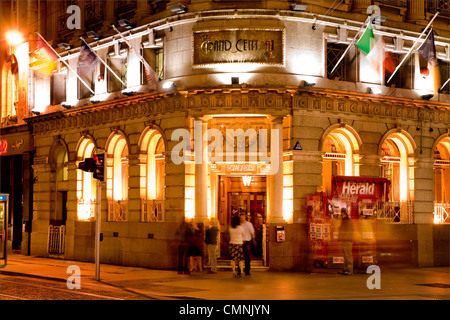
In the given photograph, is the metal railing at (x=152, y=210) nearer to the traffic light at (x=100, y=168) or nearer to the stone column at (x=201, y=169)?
the stone column at (x=201, y=169)

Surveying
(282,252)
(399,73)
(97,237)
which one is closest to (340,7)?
(399,73)

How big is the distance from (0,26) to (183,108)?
17.3 meters

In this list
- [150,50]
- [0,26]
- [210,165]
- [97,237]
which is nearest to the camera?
[97,237]

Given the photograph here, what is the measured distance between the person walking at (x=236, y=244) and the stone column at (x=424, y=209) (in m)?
8.64

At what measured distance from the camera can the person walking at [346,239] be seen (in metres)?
23.2

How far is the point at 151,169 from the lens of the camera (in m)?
27.5

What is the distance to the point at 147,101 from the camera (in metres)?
26.8

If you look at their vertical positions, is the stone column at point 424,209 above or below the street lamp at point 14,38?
below

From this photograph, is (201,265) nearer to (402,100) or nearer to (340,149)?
(340,149)

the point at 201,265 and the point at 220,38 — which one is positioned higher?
the point at 220,38

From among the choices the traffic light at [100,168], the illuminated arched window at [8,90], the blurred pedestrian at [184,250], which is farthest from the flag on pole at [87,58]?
the illuminated arched window at [8,90]

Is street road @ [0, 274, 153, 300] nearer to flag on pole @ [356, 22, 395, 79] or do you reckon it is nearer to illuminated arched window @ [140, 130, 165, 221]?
illuminated arched window @ [140, 130, 165, 221]

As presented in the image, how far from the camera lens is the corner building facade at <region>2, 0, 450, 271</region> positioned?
24969 millimetres

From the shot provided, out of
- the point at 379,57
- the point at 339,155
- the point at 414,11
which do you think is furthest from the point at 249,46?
the point at 414,11
